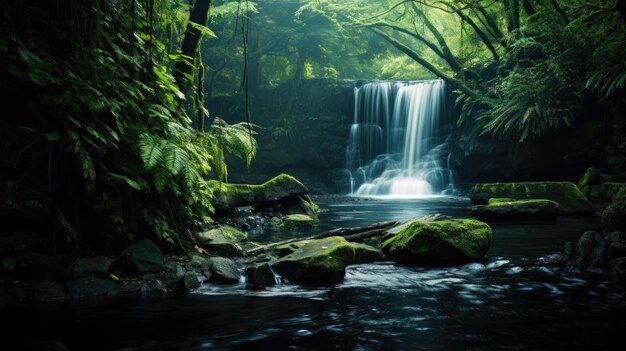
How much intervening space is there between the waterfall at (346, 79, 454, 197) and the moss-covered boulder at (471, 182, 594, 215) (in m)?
8.43

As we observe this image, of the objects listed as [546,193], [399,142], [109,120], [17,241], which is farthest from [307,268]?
[399,142]

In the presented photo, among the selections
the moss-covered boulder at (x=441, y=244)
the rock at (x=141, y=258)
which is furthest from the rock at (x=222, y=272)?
the moss-covered boulder at (x=441, y=244)

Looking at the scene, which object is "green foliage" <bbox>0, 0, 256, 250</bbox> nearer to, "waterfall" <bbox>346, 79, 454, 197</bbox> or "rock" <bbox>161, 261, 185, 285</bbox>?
"rock" <bbox>161, 261, 185, 285</bbox>

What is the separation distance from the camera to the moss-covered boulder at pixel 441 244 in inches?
256

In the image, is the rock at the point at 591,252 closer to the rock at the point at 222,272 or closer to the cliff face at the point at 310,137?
the rock at the point at 222,272

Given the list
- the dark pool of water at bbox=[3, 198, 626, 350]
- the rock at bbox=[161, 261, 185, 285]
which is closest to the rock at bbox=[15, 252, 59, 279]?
the dark pool of water at bbox=[3, 198, 626, 350]

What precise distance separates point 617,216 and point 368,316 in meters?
5.05

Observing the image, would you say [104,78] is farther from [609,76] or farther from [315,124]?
[315,124]

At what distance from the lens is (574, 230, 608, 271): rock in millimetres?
6035

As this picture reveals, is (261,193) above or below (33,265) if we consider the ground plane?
above

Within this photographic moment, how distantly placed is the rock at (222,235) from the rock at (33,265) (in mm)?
2442

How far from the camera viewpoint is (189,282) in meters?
5.08

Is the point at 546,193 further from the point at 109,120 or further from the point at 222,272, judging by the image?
the point at 109,120

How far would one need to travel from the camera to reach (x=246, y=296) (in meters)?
4.94
